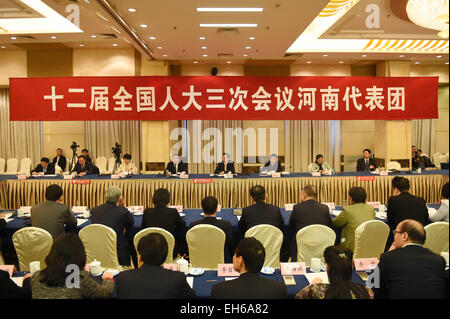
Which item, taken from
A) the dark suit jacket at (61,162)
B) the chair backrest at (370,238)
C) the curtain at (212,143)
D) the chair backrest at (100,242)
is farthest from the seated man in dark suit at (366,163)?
the dark suit jacket at (61,162)

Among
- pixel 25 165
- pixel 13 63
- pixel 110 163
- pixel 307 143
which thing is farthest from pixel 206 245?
pixel 13 63

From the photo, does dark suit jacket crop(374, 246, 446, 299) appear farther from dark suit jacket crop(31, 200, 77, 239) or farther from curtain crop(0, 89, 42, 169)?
curtain crop(0, 89, 42, 169)

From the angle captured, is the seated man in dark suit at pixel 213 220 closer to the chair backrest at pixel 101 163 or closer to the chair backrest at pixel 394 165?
the chair backrest at pixel 394 165

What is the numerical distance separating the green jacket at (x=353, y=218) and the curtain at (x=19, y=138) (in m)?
8.98

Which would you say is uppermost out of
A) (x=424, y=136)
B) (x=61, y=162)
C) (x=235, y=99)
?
(x=235, y=99)

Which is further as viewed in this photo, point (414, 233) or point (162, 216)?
point (162, 216)

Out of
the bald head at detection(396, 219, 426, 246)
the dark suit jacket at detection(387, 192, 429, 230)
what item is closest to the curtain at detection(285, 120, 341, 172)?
the dark suit jacket at detection(387, 192, 429, 230)

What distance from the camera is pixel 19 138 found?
9.77 m

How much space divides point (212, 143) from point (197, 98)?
4.02 metres

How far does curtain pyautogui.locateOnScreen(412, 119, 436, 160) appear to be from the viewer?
35.6ft

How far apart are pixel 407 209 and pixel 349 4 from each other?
3.18 metres

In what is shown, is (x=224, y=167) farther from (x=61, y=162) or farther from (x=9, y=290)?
(x=9, y=290)

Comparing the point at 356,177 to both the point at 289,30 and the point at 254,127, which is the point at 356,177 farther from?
the point at 254,127

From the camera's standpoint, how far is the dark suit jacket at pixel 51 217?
355cm
